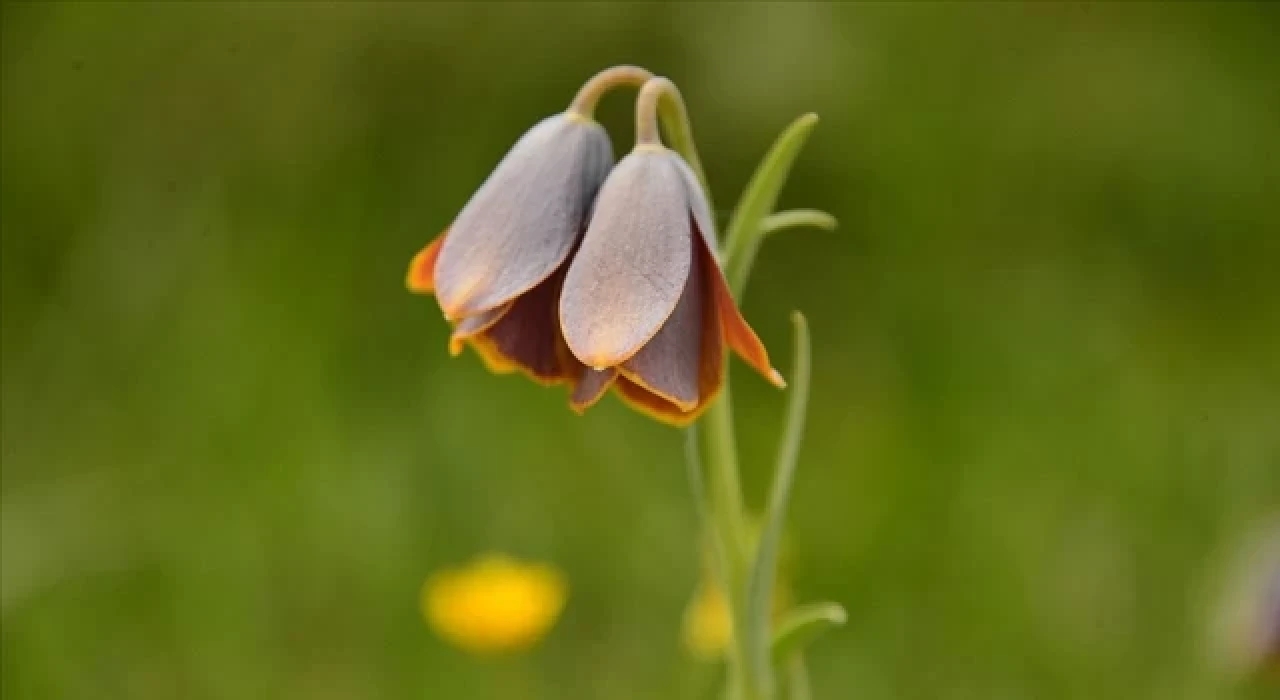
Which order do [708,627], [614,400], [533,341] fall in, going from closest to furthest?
[533,341] → [708,627] → [614,400]

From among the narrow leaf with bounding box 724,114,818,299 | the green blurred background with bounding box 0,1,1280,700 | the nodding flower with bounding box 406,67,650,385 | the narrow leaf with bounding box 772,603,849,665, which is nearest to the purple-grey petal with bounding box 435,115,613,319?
the nodding flower with bounding box 406,67,650,385

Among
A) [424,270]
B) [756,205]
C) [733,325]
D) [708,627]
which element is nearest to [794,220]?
[756,205]

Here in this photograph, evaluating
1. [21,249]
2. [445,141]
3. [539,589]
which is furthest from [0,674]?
[445,141]

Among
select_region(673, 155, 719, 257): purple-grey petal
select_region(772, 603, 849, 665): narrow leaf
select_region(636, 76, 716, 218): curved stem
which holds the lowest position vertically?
select_region(772, 603, 849, 665): narrow leaf

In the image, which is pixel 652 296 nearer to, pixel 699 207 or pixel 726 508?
pixel 699 207

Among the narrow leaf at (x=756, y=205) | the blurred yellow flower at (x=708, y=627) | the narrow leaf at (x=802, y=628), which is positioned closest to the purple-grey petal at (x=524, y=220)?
the narrow leaf at (x=756, y=205)

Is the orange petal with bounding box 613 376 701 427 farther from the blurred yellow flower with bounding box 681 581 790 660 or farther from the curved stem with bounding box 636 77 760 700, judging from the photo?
the blurred yellow flower with bounding box 681 581 790 660
